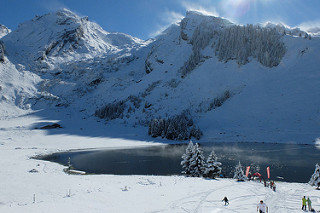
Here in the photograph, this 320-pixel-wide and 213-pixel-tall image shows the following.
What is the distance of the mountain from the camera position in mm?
96750

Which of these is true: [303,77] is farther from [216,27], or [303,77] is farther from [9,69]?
[9,69]

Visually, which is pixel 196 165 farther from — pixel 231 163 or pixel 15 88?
pixel 15 88

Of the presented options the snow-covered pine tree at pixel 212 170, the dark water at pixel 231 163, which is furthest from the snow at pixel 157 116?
the dark water at pixel 231 163

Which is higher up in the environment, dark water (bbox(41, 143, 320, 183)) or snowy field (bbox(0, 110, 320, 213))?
snowy field (bbox(0, 110, 320, 213))

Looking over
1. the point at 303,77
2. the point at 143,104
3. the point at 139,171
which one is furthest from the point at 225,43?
the point at 139,171

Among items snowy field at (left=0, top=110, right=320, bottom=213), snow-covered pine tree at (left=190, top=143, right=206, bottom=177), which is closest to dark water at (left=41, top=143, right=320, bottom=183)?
snow-covered pine tree at (left=190, top=143, right=206, bottom=177)

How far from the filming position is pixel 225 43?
14925 cm

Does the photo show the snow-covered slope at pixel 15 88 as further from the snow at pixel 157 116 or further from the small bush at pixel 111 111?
the small bush at pixel 111 111

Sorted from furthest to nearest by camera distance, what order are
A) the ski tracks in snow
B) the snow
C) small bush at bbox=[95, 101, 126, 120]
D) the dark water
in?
small bush at bbox=[95, 101, 126, 120], the dark water, the snow, the ski tracks in snow

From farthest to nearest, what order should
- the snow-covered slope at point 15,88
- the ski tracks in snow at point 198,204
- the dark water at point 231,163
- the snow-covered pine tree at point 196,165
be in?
the snow-covered slope at point 15,88
the dark water at point 231,163
the snow-covered pine tree at point 196,165
the ski tracks in snow at point 198,204

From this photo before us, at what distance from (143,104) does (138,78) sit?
53899mm

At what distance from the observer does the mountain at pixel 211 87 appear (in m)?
96.8

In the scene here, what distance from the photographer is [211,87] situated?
131750 millimetres

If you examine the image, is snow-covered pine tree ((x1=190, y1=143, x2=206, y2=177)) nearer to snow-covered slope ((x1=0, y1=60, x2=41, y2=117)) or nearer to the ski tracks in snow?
the ski tracks in snow
